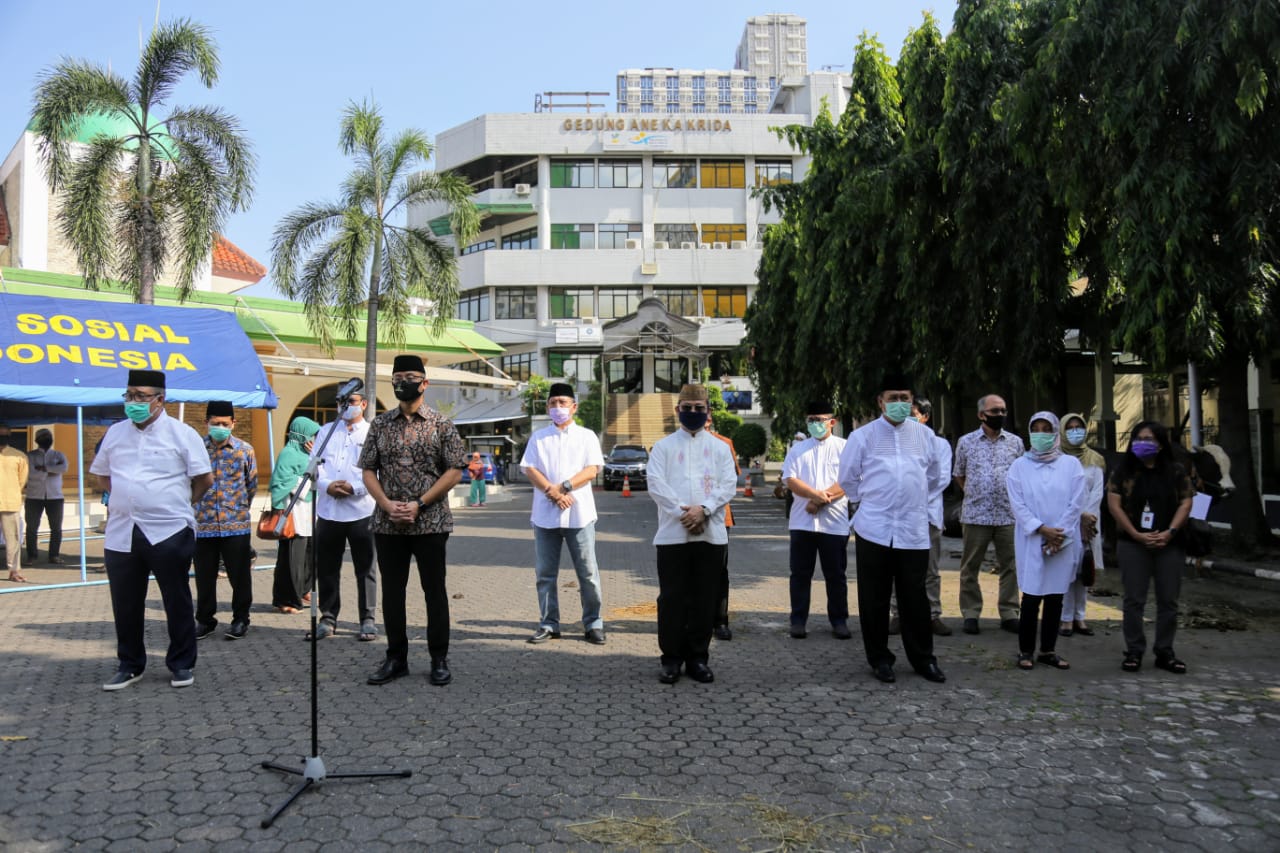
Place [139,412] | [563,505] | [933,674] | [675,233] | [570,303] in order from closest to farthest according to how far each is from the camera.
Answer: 1. [933,674]
2. [139,412]
3. [563,505]
4. [570,303]
5. [675,233]

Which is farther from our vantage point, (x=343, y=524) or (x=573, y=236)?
(x=573, y=236)

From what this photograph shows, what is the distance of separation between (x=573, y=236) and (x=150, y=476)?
56.2 m

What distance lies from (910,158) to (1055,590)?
9045 mm

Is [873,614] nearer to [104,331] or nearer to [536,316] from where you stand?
[104,331]

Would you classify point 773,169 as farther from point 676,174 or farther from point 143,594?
point 143,594

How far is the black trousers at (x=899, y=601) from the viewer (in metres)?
6.20

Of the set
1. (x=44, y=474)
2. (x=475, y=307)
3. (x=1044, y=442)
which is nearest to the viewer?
(x=1044, y=442)

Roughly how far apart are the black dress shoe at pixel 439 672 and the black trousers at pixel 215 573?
8.27 ft

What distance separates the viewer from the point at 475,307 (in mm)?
62656

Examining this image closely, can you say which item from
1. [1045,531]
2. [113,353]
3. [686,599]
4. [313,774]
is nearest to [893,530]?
[1045,531]

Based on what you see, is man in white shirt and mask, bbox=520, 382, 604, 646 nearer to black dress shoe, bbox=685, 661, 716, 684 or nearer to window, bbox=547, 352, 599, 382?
black dress shoe, bbox=685, 661, 716, 684

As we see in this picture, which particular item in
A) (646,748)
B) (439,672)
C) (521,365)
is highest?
(521,365)

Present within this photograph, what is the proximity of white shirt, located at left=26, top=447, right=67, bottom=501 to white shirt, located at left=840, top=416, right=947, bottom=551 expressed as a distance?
36.2ft

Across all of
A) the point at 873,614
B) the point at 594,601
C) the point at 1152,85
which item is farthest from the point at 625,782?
the point at 1152,85
